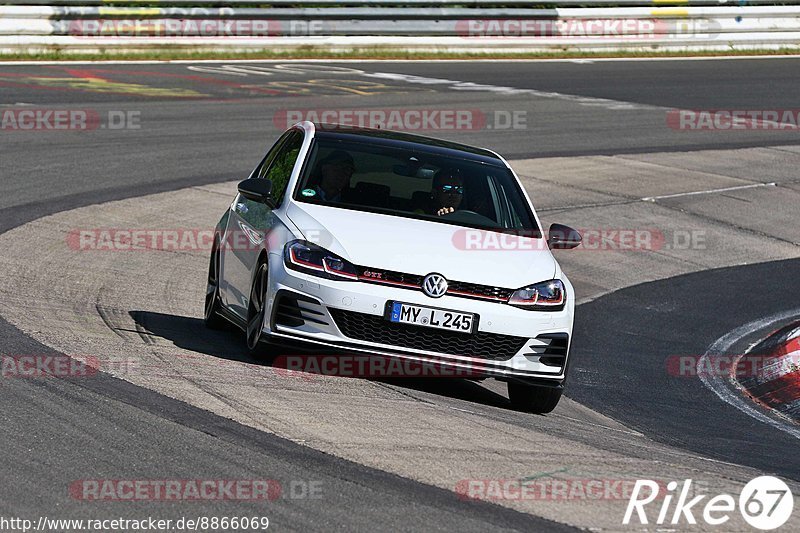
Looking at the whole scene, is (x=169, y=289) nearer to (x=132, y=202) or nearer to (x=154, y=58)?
(x=132, y=202)

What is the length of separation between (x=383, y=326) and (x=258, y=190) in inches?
59.1

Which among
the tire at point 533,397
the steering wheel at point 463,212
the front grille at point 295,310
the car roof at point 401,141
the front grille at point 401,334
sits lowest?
the tire at point 533,397

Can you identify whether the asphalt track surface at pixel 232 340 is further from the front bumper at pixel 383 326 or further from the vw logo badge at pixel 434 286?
the vw logo badge at pixel 434 286

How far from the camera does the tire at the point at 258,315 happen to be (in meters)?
8.33

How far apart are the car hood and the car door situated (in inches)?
12.4

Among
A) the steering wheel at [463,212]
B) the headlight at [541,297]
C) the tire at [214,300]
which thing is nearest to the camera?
the headlight at [541,297]

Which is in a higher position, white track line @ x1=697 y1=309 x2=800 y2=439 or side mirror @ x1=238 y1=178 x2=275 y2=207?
side mirror @ x1=238 y1=178 x2=275 y2=207

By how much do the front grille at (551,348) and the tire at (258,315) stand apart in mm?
1647

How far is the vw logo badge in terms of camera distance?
8008 mm

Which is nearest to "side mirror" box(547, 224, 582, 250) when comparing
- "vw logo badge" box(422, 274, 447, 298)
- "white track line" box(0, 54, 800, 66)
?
"vw logo badge" box(422, 274, 447, 298)

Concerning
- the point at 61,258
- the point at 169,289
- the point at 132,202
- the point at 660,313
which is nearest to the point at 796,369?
the point at 660,313

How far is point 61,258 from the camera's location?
12.0 meters

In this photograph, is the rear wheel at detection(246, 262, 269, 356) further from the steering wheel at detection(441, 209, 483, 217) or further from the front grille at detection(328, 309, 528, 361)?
the steering wheel at detection(441, 209, 483, 217)

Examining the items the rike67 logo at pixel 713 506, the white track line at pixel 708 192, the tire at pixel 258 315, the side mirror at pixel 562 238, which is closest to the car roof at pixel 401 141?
the side mirror at pixel 562 238
